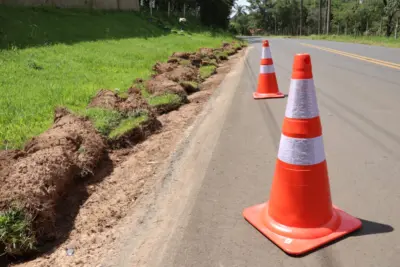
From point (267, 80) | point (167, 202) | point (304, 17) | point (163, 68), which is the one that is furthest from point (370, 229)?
point (304, 17)

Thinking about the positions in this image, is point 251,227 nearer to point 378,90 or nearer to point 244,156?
point 244,156

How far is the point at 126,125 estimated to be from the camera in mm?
5117

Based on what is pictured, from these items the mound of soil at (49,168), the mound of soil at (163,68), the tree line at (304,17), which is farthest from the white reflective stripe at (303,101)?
the tree line at (304,17)

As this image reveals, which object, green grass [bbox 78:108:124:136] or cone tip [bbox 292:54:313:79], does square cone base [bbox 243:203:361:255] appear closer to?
cone tip [bbox 292:54:313:79]

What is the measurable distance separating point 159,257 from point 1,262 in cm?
111

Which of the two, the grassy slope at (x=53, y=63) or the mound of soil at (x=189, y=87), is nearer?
the grassy slope at (x=53, y=63)

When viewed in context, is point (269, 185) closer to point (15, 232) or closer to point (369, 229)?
point (369, 229)

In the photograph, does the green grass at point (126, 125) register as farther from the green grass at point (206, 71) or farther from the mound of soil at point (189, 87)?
the green grass at point (206, 71)

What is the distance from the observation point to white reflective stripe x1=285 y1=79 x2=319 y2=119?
8.77 ft

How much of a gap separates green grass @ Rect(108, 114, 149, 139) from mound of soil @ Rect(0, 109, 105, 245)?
0.31m

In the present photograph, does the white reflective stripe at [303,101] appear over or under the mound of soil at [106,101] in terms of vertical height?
over

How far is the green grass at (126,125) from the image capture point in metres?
4.85

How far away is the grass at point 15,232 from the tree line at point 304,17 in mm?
61246

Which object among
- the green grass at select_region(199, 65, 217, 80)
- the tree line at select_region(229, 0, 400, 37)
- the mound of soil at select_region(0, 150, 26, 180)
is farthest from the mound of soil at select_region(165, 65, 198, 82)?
the tree line at select_region(229, 0, 400, 37)
